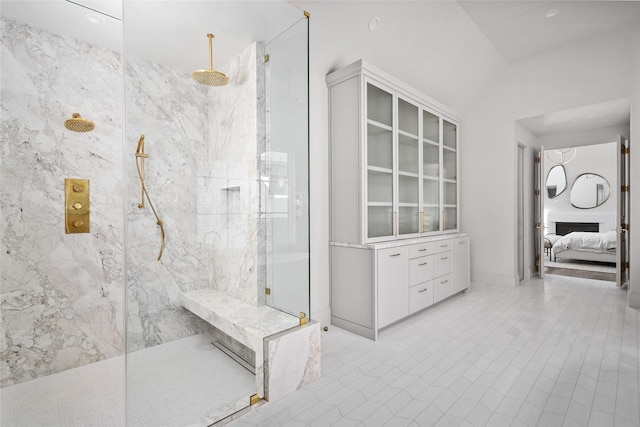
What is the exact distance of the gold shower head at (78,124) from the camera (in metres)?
2.01

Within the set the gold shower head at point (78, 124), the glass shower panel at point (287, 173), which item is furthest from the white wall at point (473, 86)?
the gold shower head at point (78, 124)

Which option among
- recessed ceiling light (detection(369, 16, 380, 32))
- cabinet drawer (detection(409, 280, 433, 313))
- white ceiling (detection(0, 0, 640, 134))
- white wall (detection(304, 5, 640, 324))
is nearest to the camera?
white ceiling (detection(0, 0, 640, 134))

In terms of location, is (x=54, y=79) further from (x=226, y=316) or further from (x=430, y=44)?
(x=430, y=44)

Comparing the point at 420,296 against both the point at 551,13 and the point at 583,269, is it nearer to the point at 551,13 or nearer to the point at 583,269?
the point at 551,13

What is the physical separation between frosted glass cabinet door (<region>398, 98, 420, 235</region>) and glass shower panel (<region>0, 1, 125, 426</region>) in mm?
2499

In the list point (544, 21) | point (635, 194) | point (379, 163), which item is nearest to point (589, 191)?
point (635, 194)

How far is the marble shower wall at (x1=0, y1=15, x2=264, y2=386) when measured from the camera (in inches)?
57.5

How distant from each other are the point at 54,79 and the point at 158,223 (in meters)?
1.42

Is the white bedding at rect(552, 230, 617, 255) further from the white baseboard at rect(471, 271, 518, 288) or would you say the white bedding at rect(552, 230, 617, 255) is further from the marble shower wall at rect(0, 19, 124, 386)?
the marble shower wall at rect(0, 19, 124, 386)

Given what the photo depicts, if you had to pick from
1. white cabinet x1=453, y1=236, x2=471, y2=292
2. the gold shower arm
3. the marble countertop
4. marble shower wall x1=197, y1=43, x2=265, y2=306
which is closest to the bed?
white cabinet x1=453, y1=236, x2=471, y2=292

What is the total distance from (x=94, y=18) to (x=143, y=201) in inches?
57.1

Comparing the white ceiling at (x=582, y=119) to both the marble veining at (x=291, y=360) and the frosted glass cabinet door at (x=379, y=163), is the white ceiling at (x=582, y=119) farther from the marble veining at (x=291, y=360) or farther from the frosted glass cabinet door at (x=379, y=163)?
the marble veining at (x=291, y=360)

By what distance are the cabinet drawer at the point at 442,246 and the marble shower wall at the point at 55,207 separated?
3011 mm

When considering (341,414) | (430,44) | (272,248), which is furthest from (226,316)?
(430,44)
